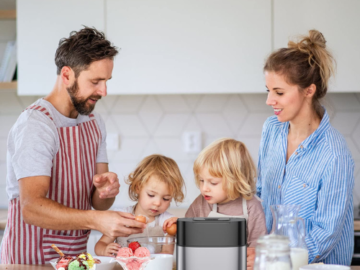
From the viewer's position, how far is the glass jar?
3.34 feet

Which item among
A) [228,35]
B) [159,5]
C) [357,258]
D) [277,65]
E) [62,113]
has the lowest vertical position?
[357,258]

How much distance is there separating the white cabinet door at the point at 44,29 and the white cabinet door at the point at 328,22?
0.95 metres

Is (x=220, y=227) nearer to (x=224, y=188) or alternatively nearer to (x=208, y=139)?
(x=224, y=188)

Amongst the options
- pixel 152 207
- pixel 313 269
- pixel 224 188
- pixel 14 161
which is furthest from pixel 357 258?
pixel 14 161

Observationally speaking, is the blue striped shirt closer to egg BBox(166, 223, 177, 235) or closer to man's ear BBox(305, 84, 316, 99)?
man's ear BBox(305, 84, 316, 99)

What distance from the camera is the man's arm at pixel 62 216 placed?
144cm

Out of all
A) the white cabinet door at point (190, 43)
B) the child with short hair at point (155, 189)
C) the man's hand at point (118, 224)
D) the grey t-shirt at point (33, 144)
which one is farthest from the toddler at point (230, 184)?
the white cabinet door at point (190, 43)

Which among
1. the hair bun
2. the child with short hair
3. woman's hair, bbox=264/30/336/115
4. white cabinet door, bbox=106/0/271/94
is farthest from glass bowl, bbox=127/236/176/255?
white cabinet door, bbox=106/0/271/94

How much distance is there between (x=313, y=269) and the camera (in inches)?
44.4

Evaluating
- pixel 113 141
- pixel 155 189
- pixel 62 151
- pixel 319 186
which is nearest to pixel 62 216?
pixel 62 151

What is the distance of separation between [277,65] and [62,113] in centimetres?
80

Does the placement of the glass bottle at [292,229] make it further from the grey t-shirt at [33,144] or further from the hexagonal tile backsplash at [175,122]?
the hexagonal tile backsplash at [175,122]

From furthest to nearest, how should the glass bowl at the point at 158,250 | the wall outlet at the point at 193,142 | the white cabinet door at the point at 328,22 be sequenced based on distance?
the wall outlet at the point at 193,142 → the white cabinet door at the point at 328,22 → the glass bowl at the point at 158,250

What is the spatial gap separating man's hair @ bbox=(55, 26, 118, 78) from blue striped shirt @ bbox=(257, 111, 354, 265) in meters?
0.76
